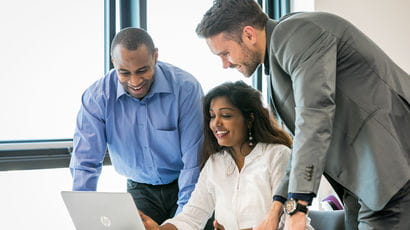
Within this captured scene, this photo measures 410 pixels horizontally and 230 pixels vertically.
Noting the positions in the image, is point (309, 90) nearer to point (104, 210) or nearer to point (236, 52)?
point (236, 52)

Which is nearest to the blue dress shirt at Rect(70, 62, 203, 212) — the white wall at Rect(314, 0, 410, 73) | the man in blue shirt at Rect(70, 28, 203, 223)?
the man in blue shirt at Rect(70, 28, 203, 223)

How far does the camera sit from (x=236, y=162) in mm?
2176

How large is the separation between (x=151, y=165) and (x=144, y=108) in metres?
0.25

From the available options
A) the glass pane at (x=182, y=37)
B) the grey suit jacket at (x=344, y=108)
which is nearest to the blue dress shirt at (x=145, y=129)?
the grey suit jacket at (x=344, y=108)

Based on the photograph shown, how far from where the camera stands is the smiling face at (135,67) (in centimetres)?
201

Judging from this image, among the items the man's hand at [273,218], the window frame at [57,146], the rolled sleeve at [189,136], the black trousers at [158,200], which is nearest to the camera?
the man's hand at [273,218]

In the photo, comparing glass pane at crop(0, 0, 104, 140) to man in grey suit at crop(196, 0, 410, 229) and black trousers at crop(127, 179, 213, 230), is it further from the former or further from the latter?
man in grey suit at crop(196, 0, 410, 229)

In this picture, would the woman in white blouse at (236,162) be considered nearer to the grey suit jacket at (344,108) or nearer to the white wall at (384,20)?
the grey suit jacket at (344,108)

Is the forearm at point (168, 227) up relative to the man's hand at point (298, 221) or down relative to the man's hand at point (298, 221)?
down

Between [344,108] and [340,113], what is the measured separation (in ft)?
0.06

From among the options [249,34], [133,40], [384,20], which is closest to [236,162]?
[133,40]

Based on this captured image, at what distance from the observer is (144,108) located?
2.18 m

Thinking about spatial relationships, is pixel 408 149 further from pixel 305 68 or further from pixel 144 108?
pixel 144 108

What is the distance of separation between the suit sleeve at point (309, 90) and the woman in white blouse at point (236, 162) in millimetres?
716
